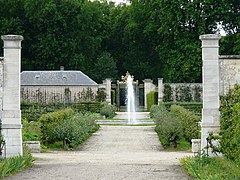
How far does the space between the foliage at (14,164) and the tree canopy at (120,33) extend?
96.5 feet

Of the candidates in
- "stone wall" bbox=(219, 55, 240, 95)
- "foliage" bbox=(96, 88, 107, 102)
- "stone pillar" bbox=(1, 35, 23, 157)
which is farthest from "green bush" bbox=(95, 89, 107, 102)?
Result: "stone pillar" bbox=(1, 35, 23, 157)

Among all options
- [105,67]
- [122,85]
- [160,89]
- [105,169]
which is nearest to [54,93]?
[122,85]

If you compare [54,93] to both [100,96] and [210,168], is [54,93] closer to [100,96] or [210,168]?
[100,96]

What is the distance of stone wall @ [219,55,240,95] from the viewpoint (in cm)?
1249

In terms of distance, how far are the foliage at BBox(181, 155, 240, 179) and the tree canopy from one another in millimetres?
28964

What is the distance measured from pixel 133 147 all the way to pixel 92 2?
126ft

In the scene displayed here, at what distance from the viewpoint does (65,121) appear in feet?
57.5

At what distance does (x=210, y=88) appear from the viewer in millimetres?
12258

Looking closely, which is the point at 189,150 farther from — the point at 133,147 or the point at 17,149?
the point at 17,149

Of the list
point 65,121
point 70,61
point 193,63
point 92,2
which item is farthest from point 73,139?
point 92,2

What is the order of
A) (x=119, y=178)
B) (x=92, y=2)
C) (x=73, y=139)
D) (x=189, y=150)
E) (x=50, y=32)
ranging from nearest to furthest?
(x=119, y=178)
(x=189, y=150)
(x=73, y=139)
(x=50, y=32)
(x=92, y=2)

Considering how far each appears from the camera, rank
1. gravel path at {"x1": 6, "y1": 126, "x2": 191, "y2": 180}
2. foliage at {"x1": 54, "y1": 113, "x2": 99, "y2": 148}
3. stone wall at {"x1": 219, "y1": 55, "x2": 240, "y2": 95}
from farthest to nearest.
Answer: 1. foliage at {"x1": 54, "y1": 113, "x2": 99, "y2": 148}
2. stone wall at {"x1": 219, "y1": 55, "x2": 240, "y2": 95}
3. gravel path at {"x1": 6, "y1": 126, "x2": 191, "y2": 180}

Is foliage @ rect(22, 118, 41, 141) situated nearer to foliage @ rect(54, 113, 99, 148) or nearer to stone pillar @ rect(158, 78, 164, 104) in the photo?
foliage @ rect(54, 113, 99, 148)

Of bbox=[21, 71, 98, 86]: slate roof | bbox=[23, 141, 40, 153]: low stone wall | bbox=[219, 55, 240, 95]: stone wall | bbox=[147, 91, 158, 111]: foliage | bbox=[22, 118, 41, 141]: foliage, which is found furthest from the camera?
bbox=[21, 71, 98, 86]: slate roof
